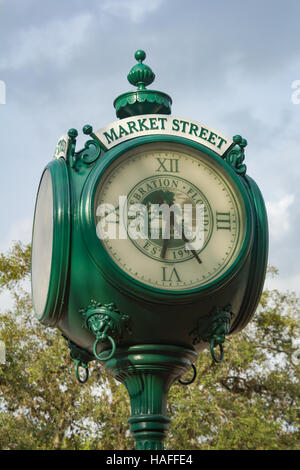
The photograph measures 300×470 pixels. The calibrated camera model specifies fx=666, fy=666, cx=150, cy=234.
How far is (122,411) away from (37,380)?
1772mm

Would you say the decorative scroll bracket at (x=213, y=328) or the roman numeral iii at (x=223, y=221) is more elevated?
the roman numeral iii at (x=223, y=221)

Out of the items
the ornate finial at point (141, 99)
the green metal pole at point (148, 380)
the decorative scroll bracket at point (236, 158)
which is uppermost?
the ornate finial at point (141, 99)

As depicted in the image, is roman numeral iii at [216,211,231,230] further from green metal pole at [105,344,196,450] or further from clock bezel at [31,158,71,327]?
clock bezel at [31,158,71,327]

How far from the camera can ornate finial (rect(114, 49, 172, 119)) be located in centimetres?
405

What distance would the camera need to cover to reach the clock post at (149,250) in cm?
341

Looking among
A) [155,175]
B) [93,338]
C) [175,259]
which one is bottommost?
[93,338]

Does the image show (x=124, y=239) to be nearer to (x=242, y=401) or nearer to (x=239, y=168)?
(x=239, y=168)

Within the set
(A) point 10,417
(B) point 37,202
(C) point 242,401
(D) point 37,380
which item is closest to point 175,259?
(B) point 37,202

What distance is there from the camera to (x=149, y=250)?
3.49 m

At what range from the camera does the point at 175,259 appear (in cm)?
351
